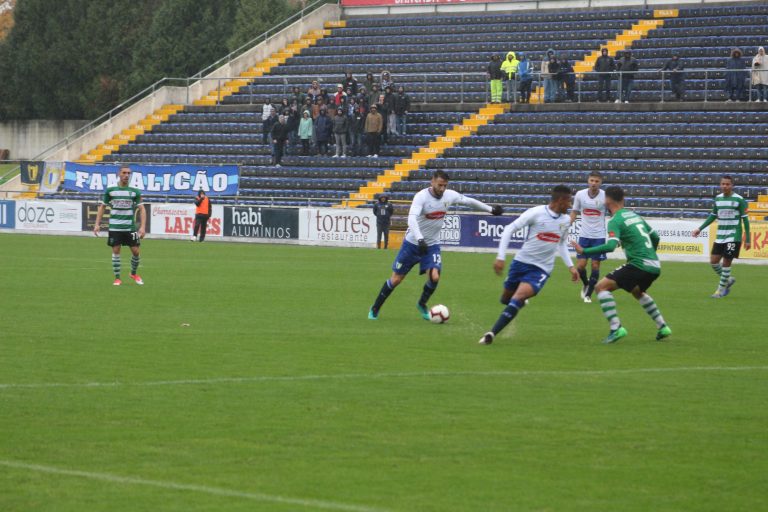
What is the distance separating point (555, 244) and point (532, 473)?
713 cm

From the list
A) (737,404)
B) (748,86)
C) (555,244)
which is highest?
(748,86)

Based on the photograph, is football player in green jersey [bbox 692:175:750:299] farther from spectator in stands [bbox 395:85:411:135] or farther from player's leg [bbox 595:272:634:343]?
spectator in stands [bbox 395:85:411:135]

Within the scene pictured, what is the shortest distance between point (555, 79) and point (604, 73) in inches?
97.9

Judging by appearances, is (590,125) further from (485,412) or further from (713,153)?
(485,412)

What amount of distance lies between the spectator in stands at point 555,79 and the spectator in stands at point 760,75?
677 cm

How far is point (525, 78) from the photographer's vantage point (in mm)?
45094

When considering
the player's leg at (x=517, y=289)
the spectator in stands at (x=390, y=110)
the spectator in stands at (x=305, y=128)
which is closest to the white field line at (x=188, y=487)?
the player's leg at (x=517, y=289)

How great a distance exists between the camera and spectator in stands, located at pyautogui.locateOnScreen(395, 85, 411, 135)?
150 feet

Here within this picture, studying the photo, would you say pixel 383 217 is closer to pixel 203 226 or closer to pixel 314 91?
pixel 203 226

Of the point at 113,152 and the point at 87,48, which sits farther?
the point at 87,48

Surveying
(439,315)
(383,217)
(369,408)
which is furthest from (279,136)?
(369,408)

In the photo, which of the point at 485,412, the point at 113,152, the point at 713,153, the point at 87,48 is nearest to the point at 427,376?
the point at 485,412

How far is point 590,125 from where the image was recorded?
141 feet

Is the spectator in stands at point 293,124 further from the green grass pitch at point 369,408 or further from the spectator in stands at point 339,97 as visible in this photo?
the green grass pitch at point 369,408
